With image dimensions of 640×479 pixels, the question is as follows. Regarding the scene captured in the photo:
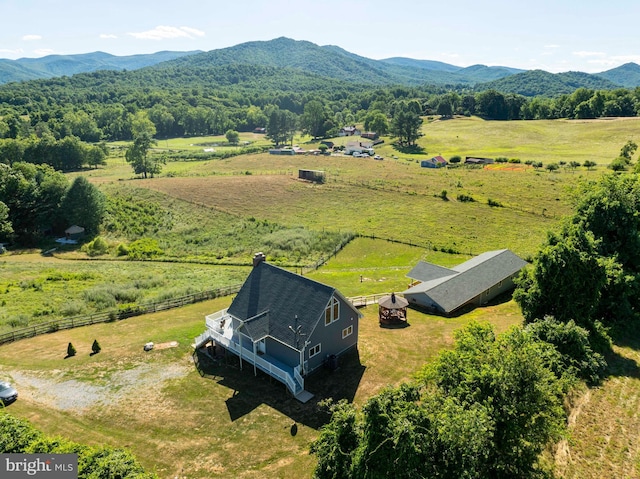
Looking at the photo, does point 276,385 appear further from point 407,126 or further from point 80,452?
point 407,126

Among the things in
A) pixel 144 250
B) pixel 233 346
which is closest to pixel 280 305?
pixel 233 346

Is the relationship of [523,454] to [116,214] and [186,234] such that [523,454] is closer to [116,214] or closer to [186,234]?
[186,234]

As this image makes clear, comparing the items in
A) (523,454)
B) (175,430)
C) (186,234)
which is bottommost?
(186,234)

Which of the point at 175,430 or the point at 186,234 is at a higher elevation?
the point at 175,430

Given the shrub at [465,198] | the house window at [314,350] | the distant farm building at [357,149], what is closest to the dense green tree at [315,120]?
the distant farm building at [357,149]

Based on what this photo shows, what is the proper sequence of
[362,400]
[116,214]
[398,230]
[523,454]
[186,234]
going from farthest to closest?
[116,214], [186,234], [398,230], [362,400], [523,454]

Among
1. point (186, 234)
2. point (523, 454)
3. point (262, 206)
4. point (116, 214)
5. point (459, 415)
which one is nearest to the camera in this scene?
point (459, 415)

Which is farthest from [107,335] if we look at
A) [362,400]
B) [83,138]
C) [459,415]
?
[83,138]
